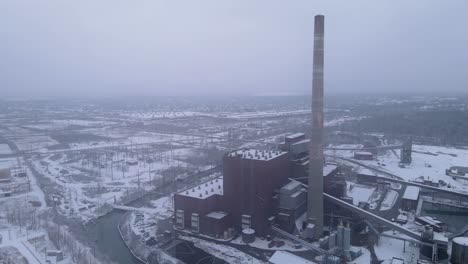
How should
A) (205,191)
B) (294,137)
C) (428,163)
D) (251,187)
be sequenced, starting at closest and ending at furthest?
(251,187) → (205,191) → (294,137) → (428,163)

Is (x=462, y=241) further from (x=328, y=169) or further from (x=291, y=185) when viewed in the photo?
(x=291, y=185)

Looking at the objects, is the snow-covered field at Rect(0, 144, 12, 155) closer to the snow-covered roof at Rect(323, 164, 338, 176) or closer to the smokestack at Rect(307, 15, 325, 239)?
the snow-covered roof at Rect(323, 164, 338, 176)

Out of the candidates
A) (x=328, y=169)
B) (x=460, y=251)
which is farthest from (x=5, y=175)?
(x=460, y=251)

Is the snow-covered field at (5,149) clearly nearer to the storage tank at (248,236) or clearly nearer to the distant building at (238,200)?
the distant building at (238,200)

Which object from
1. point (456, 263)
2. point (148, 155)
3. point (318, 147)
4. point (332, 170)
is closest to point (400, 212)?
point (332, 170)

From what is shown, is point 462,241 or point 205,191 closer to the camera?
point 462,241

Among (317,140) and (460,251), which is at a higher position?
(317,140)

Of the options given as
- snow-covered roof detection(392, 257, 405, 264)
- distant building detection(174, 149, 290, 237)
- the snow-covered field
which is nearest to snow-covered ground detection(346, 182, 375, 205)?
distant building detection(174, 149, 290, 237)
